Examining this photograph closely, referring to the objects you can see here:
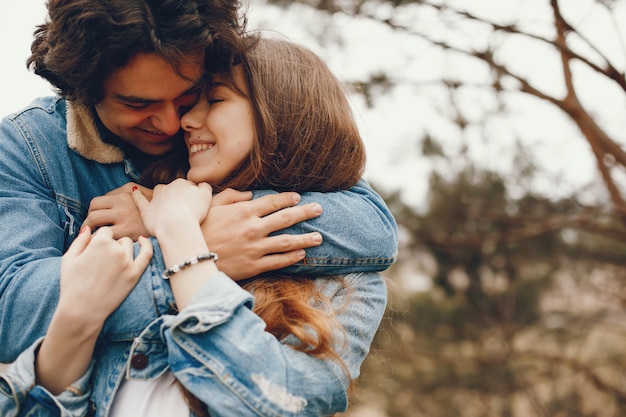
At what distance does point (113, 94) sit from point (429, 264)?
5.36 metres

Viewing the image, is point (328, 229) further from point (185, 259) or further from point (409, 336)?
point (409, 336)

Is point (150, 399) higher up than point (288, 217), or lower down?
lower down

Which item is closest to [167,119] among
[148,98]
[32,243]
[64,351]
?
[148,98]

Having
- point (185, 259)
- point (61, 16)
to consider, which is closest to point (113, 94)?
point (61, 16)

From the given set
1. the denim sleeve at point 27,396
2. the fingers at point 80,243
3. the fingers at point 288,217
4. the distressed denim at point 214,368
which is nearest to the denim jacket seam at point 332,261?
the fingers at point 288,217

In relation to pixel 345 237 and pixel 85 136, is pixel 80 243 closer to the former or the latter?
pixel 85 136

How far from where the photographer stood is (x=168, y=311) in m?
1.53

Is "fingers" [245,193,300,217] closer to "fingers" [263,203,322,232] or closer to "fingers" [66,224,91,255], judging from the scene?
"fingers" [263,203,322,232]

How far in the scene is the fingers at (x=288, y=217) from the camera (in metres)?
1.67

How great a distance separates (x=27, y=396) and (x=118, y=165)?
0.80 meters

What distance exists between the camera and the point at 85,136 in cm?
189

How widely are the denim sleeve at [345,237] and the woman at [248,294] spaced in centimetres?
4

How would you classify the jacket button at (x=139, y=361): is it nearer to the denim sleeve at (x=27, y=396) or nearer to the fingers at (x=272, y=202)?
the denim sleeve at (x=27, y=396)

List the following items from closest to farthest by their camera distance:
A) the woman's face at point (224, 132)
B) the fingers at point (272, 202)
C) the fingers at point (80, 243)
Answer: the fingers at point (80, 243)
the fingers at point (272, 202)
the woman's face at point (224, 132)
